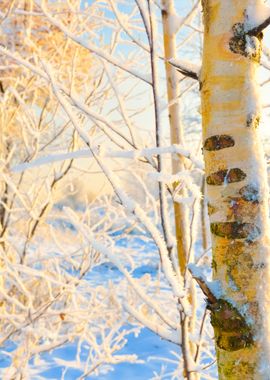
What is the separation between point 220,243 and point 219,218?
0.05m

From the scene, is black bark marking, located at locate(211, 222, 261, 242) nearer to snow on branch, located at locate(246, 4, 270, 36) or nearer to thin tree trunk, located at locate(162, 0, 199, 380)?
snow on branch, located at locate(246, 4, 270, 36)

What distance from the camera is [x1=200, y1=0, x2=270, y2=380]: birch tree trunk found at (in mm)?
796

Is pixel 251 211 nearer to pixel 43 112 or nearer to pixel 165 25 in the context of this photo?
pixel 165 25

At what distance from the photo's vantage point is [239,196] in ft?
2.66

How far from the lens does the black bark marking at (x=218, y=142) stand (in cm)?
81

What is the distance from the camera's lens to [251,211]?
81 cm

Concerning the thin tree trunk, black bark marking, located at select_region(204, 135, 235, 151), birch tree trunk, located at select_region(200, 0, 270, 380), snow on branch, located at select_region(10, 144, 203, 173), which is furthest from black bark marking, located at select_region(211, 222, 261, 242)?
the thin tree trunk

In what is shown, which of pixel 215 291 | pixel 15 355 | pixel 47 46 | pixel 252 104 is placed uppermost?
pixel 47 46

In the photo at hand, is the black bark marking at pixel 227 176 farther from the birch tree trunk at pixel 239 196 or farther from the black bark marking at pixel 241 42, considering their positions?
the black bark marking at pixel 241 42

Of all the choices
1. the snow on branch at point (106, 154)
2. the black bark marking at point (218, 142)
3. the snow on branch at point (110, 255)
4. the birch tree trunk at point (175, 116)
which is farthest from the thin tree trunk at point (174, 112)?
the black bark marking at point (218, 142)

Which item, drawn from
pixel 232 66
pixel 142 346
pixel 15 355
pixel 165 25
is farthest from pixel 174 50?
pixel 142 346

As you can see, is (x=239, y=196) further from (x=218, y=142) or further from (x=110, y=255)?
(x=110, y=255)

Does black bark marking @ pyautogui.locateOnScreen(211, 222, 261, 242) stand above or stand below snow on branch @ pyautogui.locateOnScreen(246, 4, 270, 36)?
below

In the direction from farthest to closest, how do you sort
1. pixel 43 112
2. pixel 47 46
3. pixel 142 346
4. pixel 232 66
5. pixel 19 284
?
pixel 47 46 < pixel 142 346 < pixel 43 112 < pixel 19 284 < pixel 232 66
